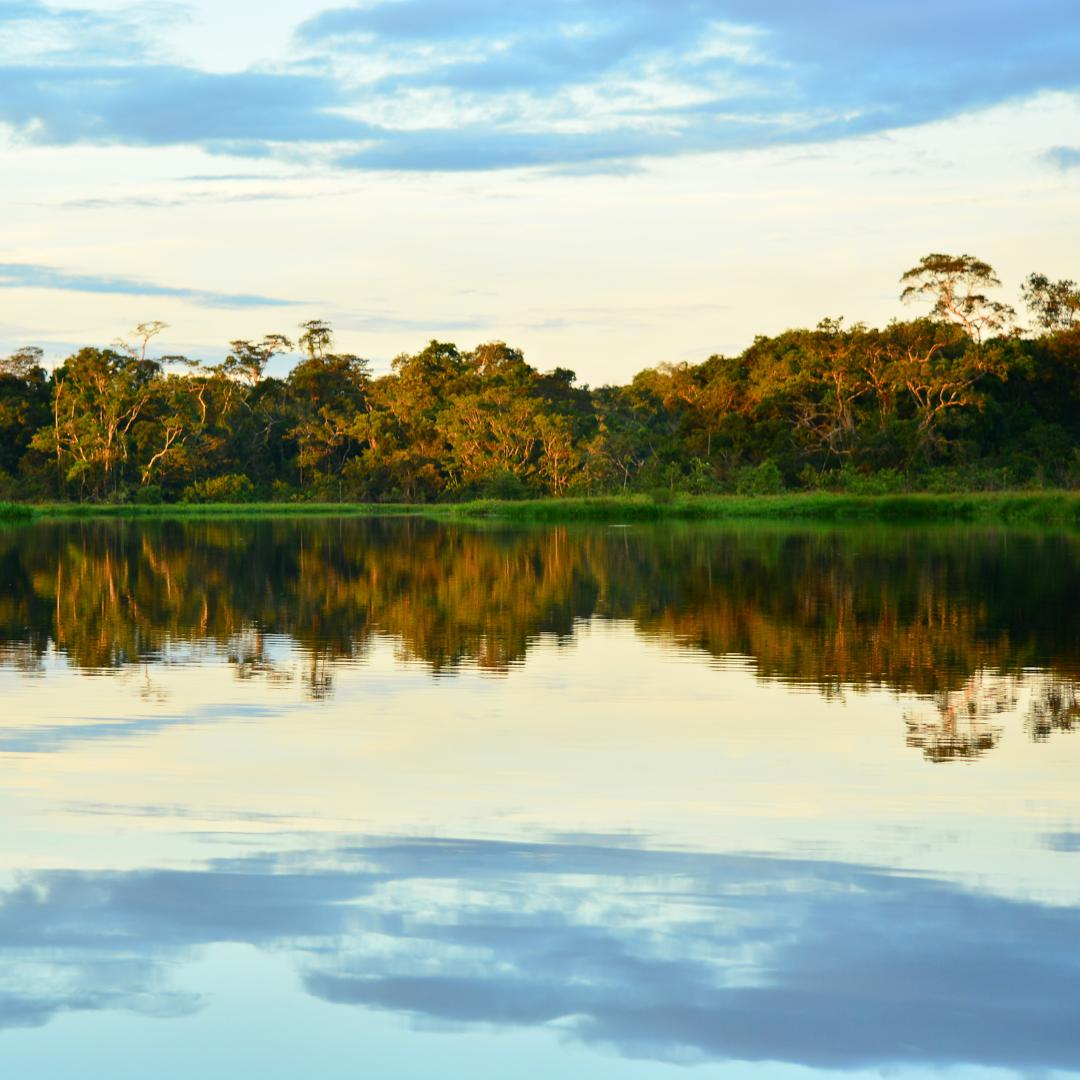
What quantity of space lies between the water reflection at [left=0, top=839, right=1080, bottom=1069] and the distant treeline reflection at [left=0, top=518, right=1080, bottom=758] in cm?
376

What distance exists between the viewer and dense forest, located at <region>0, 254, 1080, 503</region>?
71125 mm

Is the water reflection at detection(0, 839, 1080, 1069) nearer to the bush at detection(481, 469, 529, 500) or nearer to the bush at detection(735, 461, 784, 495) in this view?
the bush at detection(735, 461, 784, 495)

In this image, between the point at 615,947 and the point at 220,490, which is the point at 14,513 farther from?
the point at 615,947

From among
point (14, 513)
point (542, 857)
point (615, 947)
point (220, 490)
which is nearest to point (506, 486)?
point (220, 490)

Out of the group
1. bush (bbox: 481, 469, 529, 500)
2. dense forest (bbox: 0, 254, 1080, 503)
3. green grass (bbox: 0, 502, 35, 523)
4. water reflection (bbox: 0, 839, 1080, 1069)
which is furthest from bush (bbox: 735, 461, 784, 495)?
water reflection (bbox: 0, 839, 1080, 1069)

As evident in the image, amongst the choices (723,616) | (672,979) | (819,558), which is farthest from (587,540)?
(672,979)

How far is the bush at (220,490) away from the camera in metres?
83.8

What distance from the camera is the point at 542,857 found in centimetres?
657

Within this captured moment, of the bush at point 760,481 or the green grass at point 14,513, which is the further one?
the green grass at point 14,513

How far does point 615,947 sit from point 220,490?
267ft

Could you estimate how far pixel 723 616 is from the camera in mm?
18906

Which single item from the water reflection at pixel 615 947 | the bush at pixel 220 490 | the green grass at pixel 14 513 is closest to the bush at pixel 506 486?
the bush at pixel 220 490

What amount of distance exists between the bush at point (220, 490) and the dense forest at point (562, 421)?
11cm

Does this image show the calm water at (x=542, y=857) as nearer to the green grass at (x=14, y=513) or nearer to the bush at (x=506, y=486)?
the green grass at (x=14, y=513)
